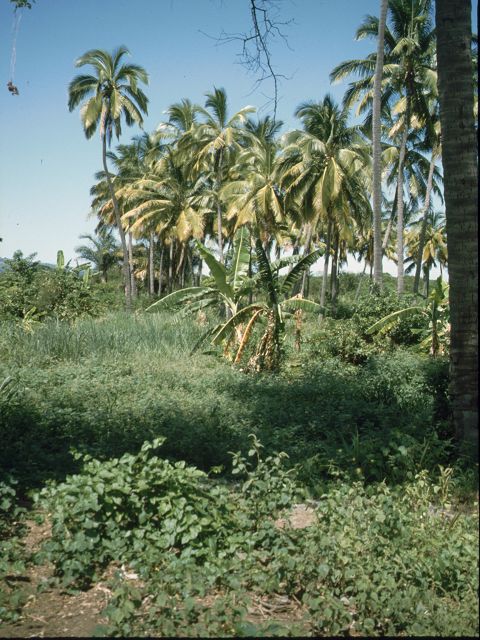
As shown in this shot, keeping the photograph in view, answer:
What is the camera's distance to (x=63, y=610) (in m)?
3.38

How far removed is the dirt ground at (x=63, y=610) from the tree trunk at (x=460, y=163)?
2.76 m

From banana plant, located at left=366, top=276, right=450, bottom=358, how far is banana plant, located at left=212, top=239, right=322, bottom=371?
1.95m

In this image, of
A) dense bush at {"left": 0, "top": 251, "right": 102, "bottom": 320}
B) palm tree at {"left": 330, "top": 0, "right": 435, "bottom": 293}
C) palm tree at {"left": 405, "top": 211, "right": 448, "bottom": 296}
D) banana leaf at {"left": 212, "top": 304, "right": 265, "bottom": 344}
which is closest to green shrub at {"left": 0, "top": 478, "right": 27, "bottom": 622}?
banana leaf at {"left": 212, "top": 304, "right": 265, "bottom": 344}

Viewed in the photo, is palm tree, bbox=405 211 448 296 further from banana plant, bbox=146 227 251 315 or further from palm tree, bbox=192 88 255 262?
banana plant, bbox=146 227 251 315

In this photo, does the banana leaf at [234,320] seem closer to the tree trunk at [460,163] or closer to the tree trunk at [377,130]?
the tree trunk at [460,163]

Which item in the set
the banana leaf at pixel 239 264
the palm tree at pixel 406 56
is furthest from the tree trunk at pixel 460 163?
the palm tree at pixel 406 56

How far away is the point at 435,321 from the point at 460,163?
767cm

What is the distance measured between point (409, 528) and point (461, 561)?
15.5 inches

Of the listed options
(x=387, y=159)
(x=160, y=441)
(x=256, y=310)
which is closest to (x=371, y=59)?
(x=387, y=159)

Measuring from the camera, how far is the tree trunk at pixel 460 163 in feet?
17.1

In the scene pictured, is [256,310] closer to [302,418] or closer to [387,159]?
[302,418]

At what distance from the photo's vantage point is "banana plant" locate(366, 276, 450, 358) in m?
12.5

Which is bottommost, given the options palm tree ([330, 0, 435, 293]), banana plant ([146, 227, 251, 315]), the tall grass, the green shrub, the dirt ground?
the dirt ground

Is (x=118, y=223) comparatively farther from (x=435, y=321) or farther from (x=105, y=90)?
→ (x=435, y=321)
